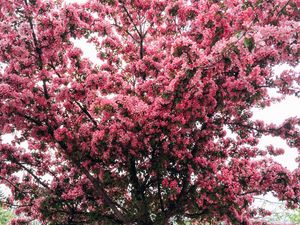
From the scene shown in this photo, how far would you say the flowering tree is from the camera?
20.8 ft

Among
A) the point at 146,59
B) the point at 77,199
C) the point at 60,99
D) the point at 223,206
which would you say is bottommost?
the point at 223,206

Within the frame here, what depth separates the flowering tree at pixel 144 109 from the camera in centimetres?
634

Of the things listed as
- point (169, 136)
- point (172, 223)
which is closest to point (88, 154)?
point (169, 136)

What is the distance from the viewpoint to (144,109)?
21.4 ft

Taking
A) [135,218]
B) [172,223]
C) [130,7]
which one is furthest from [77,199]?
[130,7]

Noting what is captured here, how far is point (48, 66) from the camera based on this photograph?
25.8 ft

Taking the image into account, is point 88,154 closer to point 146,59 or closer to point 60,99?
point 60,99

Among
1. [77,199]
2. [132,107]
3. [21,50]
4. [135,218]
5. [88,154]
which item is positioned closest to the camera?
[132,107]

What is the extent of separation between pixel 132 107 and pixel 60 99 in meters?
1.78

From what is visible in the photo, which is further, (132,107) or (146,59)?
Result: (146,59)

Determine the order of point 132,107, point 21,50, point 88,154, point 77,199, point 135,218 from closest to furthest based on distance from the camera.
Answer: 1. point 132,107
2. point 21,50
3. point 88,154
4. point 135,218
5. point 77,199

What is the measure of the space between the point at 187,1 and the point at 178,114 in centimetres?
345

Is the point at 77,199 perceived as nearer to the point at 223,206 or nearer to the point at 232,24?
the point at 223,206

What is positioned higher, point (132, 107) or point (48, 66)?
point (48, 66)
